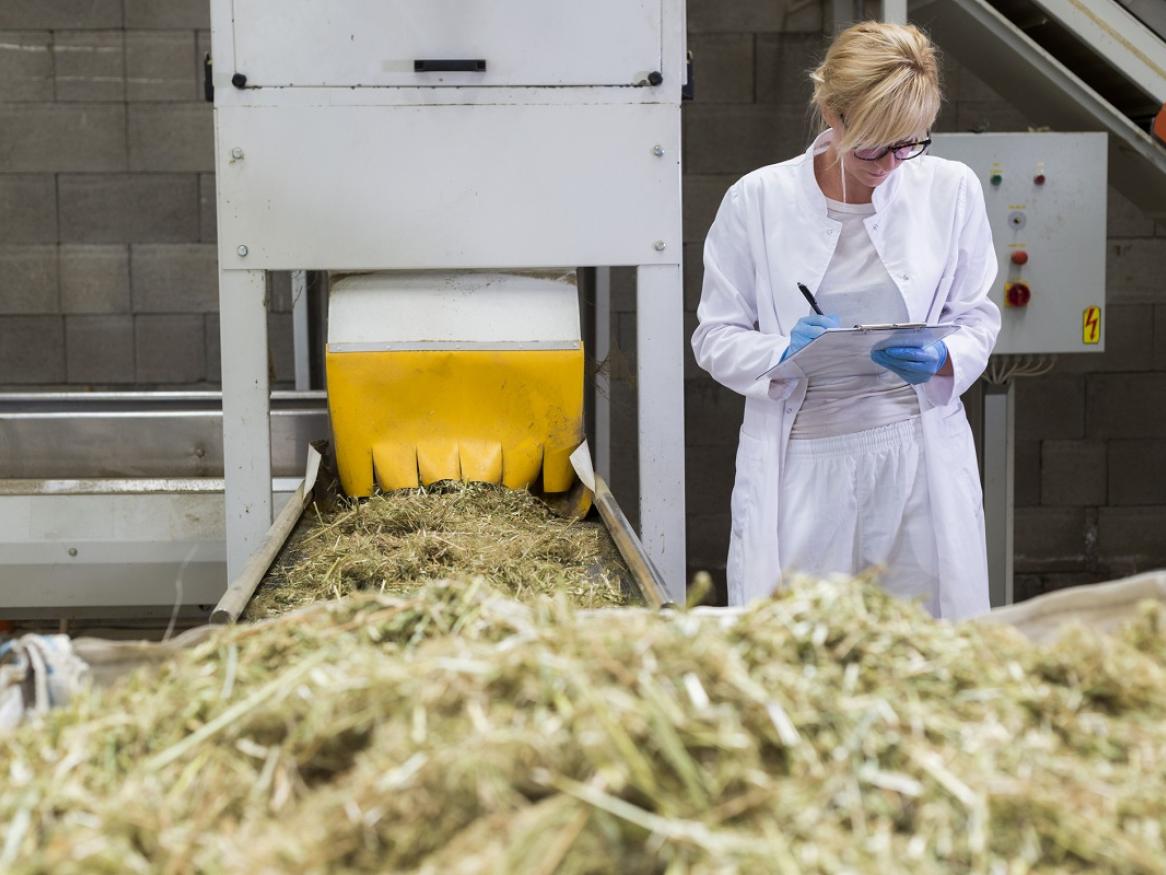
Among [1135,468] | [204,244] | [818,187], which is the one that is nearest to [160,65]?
[204,244]

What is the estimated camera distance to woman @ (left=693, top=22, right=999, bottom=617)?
1883 mm

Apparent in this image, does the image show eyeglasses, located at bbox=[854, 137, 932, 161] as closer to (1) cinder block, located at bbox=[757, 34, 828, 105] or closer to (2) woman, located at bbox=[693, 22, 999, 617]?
(2) woman, located at bbox=[693, 22, 999, 617]

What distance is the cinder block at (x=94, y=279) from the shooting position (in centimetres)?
406

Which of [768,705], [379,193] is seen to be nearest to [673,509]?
[379,193]

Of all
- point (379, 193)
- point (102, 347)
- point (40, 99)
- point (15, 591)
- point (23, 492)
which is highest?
point (40, 99)

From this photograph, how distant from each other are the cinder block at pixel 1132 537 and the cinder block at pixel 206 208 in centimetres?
322

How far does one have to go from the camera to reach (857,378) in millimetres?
1931

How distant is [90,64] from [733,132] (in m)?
2.13

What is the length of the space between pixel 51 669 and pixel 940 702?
2.30 ft

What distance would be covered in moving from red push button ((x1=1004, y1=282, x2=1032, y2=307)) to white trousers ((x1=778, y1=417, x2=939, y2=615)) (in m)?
1.19

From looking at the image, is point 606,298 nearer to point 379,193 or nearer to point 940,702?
point 379,193

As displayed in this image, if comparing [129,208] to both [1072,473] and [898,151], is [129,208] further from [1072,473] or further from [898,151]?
[1072,473]

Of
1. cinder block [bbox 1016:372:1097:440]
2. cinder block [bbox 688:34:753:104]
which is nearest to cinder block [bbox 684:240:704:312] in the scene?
cinder block [bbox 688:34:753:104]

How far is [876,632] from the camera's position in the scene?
0.92 metres
